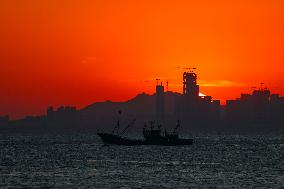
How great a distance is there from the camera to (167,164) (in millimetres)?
173000

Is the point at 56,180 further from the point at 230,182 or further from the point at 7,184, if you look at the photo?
the point at 230,182

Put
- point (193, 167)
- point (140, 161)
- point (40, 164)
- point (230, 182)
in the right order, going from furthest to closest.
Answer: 1. point (140, 161)
2. point (40, 164)
3. point (193, 167)
4. point (230, 182)

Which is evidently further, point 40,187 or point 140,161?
point 140,161

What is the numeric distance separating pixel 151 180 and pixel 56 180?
579 inches

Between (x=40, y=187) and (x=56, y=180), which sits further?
(x=56, y=180)

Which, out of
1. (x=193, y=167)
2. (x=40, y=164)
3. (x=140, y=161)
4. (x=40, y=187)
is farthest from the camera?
(x=140, y=161)

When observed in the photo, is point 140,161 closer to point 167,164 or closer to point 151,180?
point 167,164

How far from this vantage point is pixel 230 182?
128375mm

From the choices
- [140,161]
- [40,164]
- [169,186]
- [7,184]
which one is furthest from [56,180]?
[140,161]

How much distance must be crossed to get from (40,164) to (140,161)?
23430mm

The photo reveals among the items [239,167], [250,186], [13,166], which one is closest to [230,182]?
[250,186]

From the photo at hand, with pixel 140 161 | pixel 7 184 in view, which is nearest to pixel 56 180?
pixel 7 184

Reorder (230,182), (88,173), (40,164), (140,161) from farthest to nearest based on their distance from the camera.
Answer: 1. (140,161)
2. (40,164)
3. (88,173)
4. (230,182)

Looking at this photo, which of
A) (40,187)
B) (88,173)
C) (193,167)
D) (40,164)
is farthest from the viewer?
(40,164)
